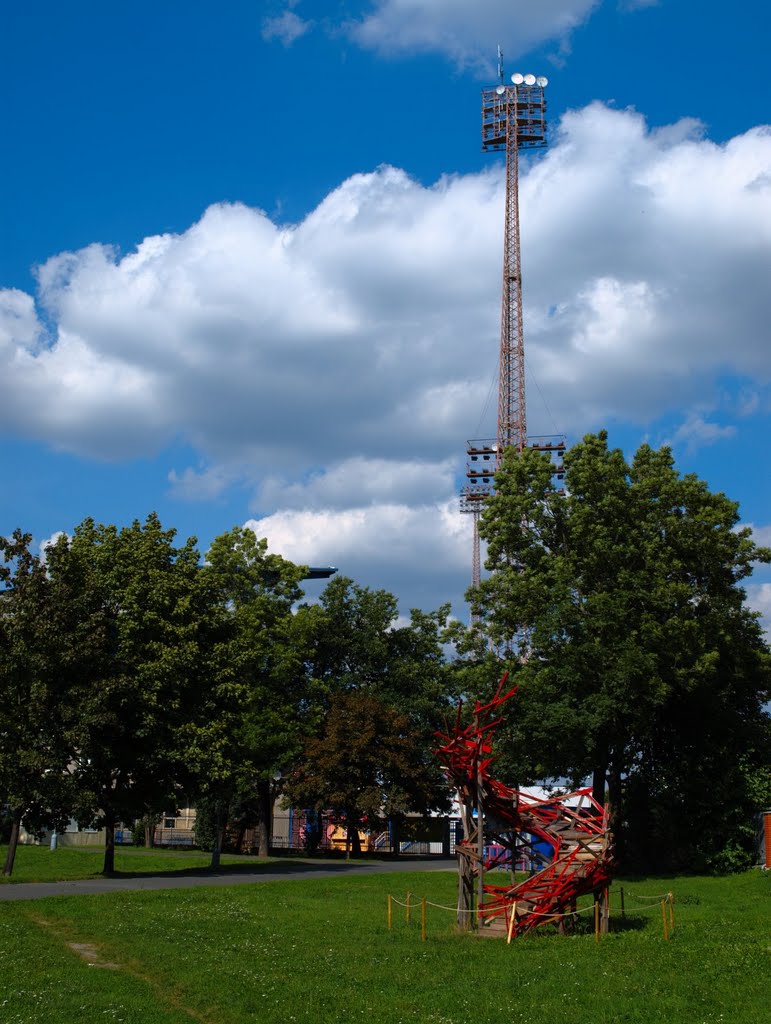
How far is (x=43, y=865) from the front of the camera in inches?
1606

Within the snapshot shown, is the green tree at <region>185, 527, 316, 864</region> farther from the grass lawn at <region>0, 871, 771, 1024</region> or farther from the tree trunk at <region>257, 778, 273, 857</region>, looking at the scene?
the grass lawn at <region>0, 871, 771, 1024</region>

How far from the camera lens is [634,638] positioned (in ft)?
117

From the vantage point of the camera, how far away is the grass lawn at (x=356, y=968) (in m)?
12.8

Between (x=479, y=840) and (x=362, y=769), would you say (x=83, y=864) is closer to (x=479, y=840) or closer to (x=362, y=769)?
(x=362, y=769)

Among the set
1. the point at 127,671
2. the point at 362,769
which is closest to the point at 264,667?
the point at 362,769

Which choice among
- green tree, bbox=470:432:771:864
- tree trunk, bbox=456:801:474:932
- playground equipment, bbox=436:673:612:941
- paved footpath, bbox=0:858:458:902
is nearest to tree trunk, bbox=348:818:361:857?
paved footpath, bbox=0:858:458:902

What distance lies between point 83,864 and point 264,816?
12.9m

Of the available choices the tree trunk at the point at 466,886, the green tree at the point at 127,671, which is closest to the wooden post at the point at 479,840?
the tree trunk at the point at 466,886

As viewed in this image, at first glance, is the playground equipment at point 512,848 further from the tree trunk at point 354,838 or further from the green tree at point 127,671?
the tree trunk at point 354,838

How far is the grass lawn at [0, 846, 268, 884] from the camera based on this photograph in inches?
1421

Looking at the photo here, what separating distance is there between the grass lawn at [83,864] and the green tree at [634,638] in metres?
14.8

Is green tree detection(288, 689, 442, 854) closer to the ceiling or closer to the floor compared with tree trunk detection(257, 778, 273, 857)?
closer to the ceiling

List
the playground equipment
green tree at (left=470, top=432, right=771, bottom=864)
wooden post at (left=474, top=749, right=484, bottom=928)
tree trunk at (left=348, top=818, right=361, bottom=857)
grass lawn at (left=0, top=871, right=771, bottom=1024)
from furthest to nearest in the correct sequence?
1. tree trunk at (left=348, top=818, right=361, bottom=857)
2. green tree at (left=470, top=432, right=771, bottom=864)
3. wooden post at (left=474, top=749, right=484, bottom=928)
4. the playground equipment
5. grass lawn at (left=0, top=871, right=771, bottom=1024)

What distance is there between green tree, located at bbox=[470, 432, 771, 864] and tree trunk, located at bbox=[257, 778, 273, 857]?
61.4 feet
